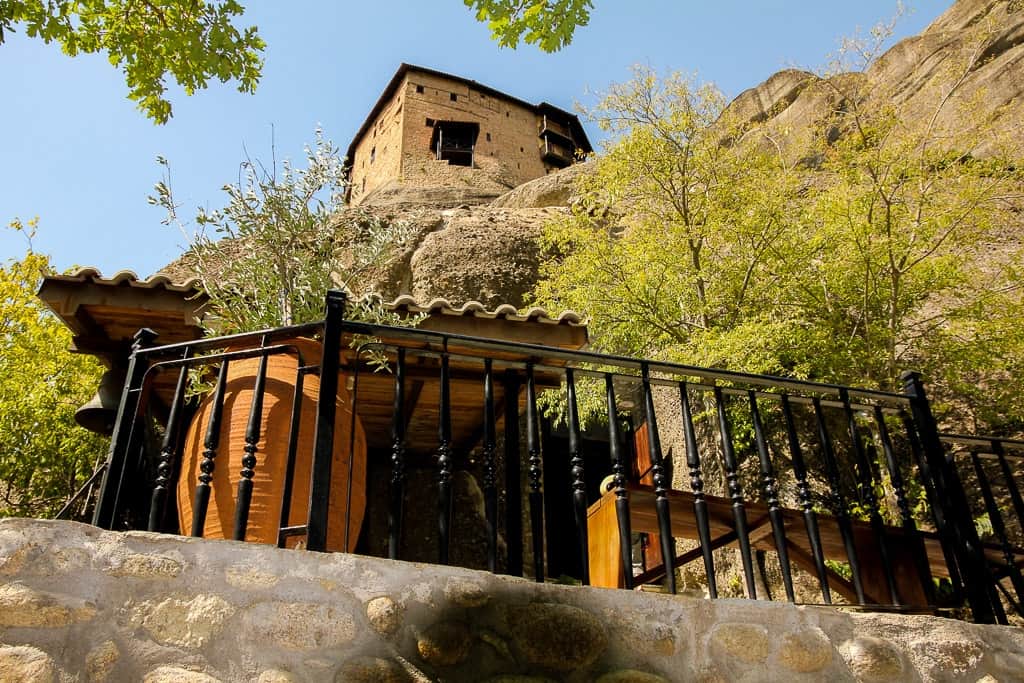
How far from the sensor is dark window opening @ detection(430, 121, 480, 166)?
3069cm

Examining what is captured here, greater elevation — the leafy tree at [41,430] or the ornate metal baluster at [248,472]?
the leafy tree at [41,430]

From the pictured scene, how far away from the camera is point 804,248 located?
944 centimetres

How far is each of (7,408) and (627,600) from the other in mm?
10722

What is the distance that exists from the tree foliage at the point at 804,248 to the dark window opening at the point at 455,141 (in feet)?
67.4

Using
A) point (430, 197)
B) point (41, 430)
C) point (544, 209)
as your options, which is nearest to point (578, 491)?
point (41, 430)

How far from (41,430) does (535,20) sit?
9.42 meters

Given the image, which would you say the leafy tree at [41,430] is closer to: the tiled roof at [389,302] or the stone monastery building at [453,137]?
the tiled roof at [389,302]

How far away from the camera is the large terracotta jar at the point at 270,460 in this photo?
2611mm

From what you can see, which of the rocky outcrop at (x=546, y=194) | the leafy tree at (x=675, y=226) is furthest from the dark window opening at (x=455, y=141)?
the leafy tree at (x=675, y=226)

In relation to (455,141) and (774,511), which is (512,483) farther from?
(455,141)

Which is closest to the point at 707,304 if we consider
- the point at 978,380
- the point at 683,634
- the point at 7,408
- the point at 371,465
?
the point at 978,380

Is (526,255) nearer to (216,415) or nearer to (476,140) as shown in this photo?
(216,415)

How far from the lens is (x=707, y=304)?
9.59 meters

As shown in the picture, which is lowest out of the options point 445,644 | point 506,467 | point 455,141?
point 445,644
